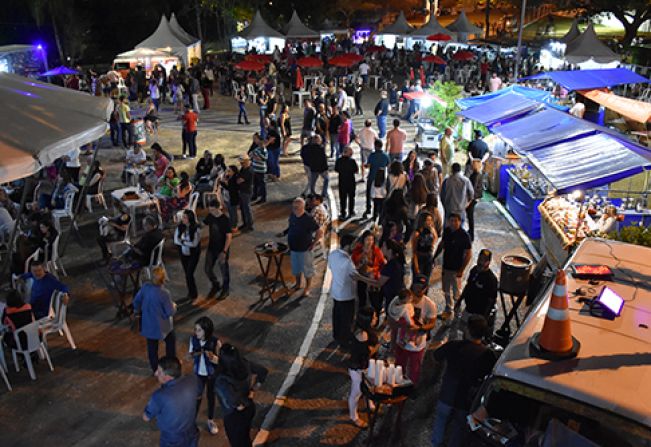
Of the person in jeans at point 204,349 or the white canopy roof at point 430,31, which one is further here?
the white canopy roof at point 430,31

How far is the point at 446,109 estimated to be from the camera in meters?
17.9

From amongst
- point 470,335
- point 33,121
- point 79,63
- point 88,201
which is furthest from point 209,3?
point 470,335

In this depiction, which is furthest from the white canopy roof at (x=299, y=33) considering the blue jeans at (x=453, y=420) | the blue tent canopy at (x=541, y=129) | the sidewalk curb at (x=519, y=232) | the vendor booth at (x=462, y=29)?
the blue jeans at (x=453, y=420)

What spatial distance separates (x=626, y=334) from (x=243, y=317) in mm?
5130

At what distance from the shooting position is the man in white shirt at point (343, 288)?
275 inches

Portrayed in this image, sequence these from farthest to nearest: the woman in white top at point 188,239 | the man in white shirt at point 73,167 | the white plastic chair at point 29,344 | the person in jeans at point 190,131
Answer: the person in jeans at point 190,131 → the man in white shirt at point 73,167 → the woman in white top at point 188,239 → the white plastic chair at point 29,344

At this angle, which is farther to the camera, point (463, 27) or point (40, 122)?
point (463, 27)

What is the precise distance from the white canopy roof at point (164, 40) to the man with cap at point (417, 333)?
26.2 metres

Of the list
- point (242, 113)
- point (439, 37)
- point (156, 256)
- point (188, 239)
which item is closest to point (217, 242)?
point (188, 239)

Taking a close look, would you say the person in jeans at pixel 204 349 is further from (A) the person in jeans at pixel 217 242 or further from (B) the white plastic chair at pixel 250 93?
(B) the white plastic chair at pixel 250 93

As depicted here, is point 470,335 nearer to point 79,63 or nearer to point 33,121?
point 33,121

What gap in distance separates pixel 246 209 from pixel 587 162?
611 centimetres

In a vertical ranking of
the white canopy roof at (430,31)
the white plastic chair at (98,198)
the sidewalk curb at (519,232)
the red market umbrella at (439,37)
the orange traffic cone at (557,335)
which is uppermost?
the white canopy roof at (430,31)

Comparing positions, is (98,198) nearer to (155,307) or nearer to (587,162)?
(155,307)
